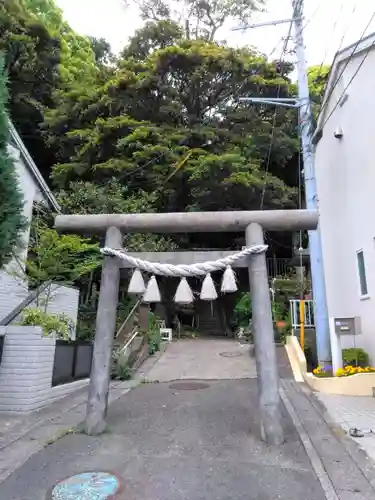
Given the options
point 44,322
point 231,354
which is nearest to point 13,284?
point 44,322

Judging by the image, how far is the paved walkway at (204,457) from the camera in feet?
10.3

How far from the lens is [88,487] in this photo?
3.17 meters

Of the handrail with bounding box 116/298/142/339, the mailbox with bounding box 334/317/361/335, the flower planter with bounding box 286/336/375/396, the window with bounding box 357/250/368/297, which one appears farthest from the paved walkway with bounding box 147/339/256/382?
the window with bounding box 357/250/368/297

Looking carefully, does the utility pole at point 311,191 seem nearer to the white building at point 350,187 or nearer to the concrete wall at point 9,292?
the white building at point 350,187

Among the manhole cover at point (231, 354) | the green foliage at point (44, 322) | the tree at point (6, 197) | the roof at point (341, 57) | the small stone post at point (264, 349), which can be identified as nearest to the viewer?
the small stone post at point (264, 349)

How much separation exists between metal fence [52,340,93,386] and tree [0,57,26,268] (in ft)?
8.30

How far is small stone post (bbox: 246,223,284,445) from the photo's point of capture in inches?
168

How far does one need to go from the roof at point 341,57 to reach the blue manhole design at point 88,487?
8991 millimetres

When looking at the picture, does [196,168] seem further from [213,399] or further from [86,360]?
[213,399]

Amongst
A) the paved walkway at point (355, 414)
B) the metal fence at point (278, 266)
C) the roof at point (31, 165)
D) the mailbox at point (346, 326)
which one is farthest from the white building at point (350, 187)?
the metal fence at point (278, 266)

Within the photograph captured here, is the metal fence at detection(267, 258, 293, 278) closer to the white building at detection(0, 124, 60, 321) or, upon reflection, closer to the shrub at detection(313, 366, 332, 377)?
the shrub at detection(313, 366, 332, 377)

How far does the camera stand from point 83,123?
17.8 metres

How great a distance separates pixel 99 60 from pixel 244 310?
19.0 m

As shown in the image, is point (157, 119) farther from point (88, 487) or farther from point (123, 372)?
point (88, 487)
